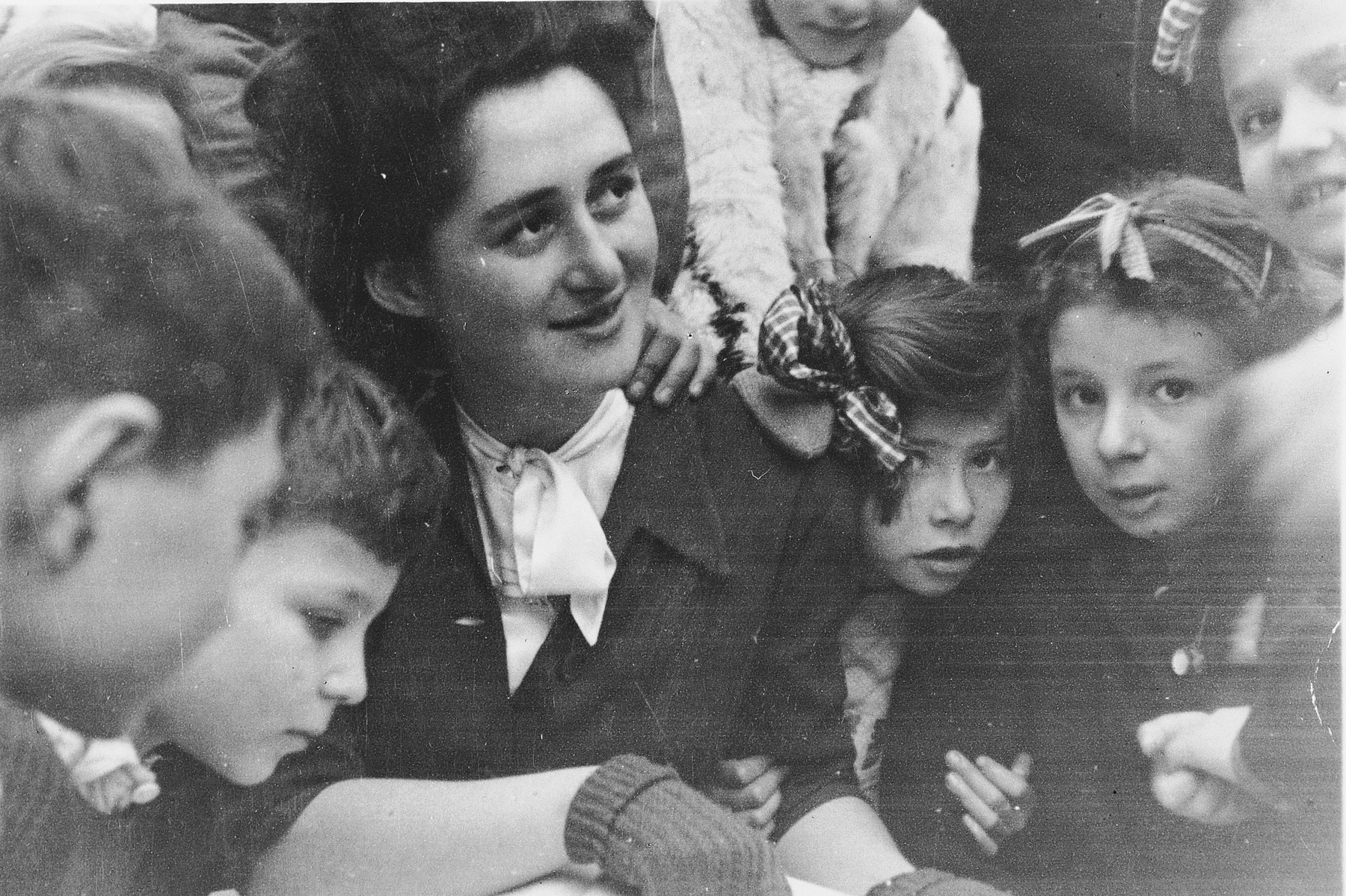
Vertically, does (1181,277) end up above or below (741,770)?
above

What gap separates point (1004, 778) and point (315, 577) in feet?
3.94

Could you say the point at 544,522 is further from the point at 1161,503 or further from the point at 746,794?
the point at 1161,503

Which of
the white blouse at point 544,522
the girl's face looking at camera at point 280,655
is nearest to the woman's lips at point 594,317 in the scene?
the white blouse at point 544,522

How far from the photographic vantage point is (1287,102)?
7.22 ft

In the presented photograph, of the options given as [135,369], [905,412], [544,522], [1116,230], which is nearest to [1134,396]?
[1116,230]

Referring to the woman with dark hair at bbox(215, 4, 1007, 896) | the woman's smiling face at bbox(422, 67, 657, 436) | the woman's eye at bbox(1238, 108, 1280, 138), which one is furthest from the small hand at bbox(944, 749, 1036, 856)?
the woman's eye at bbox(1238, 108, 1280, 138)

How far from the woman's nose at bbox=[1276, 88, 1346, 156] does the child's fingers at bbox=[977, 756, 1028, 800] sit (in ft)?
3.76

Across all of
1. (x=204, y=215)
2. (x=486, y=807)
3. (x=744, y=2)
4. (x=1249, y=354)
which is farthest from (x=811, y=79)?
(x=486, y=807)

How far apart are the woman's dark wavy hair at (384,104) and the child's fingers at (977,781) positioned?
1.15 metres

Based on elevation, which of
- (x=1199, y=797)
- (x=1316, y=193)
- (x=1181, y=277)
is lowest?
(x=1199, y=797)

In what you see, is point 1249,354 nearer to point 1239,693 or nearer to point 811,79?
point 1239,693

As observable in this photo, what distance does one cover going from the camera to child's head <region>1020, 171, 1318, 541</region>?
216cm

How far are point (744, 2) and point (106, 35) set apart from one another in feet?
3.45

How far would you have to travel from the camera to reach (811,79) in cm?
217
